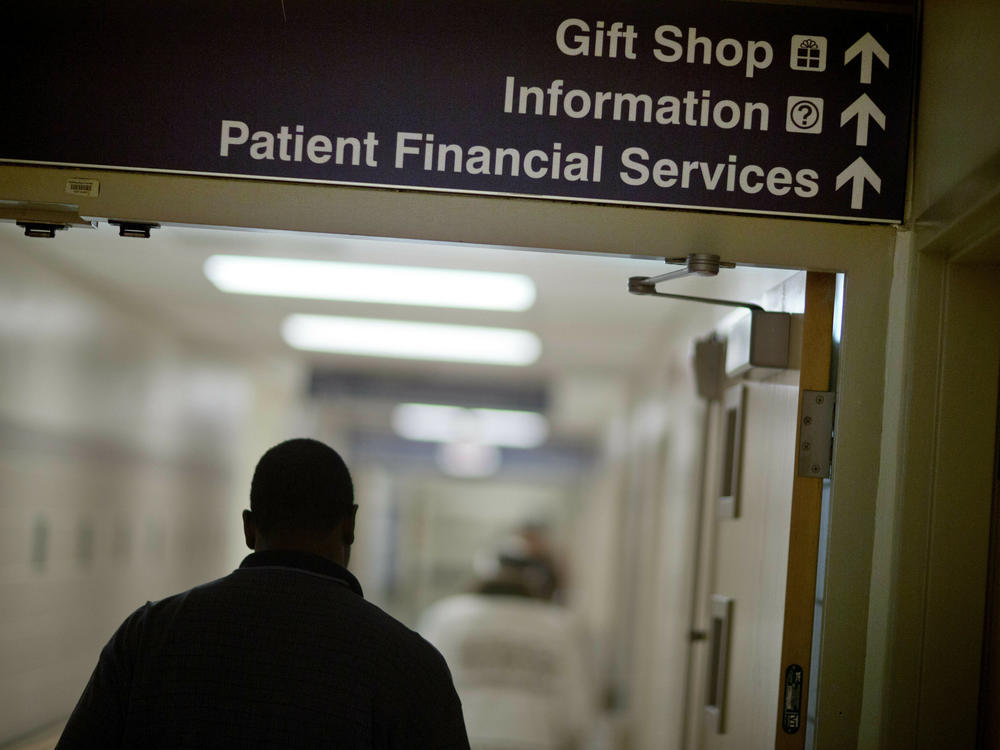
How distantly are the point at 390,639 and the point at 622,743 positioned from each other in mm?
5801

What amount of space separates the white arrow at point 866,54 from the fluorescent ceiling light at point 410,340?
443 centimetres

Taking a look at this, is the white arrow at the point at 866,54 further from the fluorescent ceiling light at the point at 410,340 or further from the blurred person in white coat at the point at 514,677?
the blurred person in white coat at the point at 514,677

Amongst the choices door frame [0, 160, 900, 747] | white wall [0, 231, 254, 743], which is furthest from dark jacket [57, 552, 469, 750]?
white wall [0, 231, 254, 743]

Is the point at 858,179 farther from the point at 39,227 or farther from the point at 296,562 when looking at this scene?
the point at 39,227

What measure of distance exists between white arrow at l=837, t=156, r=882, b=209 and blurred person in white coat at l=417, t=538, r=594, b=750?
5126mm

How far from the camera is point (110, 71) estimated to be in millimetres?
2072

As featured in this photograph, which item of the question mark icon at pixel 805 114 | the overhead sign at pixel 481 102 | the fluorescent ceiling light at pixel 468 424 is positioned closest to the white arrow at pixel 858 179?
the overhead sign at pixel 481 102

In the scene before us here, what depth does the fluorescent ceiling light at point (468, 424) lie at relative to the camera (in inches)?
426

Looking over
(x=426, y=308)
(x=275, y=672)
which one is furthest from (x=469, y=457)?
(x=275, y=672)

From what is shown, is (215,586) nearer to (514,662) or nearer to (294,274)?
(294,274)

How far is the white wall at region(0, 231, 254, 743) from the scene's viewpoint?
4613 millimetres

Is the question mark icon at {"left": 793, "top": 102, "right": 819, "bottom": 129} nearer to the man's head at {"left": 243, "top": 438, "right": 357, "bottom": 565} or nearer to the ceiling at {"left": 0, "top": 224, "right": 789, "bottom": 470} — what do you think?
the ceiling at {"left": 0, "top": 224, "right": 789, "bottom": 470}

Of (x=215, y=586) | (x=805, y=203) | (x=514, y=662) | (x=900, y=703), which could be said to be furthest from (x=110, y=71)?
(x=514, y=662)

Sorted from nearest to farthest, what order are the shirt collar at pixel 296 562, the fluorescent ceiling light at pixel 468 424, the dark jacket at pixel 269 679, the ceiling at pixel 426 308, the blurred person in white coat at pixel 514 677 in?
the dark jacket at pixel 269 679 → the shirt collar at pixel 296 562 → the ceiling at pixel 426 308 → the blurred person in white coat at pixel 514 677 → the fluorescent ceiling light at pixel 468 424
